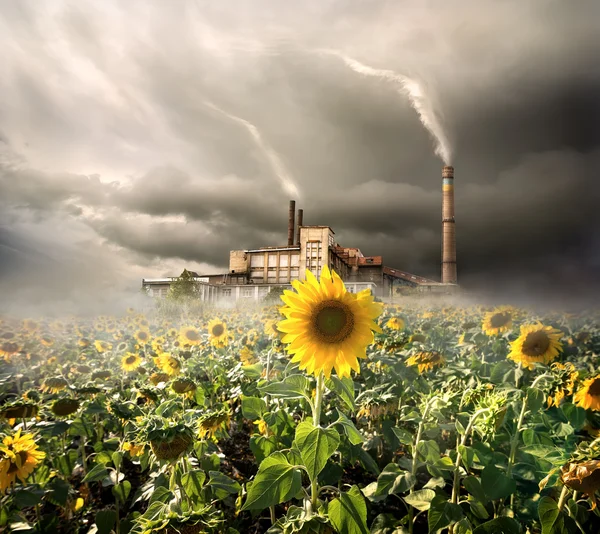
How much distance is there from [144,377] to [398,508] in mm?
1663

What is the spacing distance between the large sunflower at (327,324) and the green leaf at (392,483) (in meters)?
0.48

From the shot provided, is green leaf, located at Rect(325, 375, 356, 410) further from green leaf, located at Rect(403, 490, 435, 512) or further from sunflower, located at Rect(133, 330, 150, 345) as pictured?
sunflower, located at Rect(133, 330, 150, 345)

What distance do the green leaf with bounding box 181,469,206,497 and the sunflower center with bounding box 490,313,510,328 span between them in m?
2.34

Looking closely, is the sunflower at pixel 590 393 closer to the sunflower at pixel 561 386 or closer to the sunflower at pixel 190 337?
the sunflower at pixel 561 386

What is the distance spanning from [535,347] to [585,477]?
1211mm

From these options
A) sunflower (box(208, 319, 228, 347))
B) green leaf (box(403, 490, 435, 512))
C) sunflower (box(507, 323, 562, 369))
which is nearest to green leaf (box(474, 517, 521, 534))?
green leaf (box(403, 490, 435, 512))

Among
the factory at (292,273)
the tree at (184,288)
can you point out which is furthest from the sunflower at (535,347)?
the tree at (184,288)

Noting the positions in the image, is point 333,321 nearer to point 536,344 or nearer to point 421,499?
point 421,499

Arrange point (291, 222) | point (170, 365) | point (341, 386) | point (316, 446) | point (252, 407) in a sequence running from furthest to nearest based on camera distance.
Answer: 1. point (291, 222)
2. point (170, 365)
3. point (252, 407)
4. point (341, 386)
5. point (316, 446)

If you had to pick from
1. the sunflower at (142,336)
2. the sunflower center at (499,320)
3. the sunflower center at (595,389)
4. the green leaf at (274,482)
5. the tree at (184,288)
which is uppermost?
the tree at (184,288)

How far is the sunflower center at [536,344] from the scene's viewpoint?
76.7 inches

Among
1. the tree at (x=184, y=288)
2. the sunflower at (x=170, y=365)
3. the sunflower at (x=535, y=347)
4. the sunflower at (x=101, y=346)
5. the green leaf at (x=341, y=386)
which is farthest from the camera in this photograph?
the tree at (x=184, y=288)

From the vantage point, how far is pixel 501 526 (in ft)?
3.97

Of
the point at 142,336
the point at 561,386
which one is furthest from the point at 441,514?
the point at 142,336
